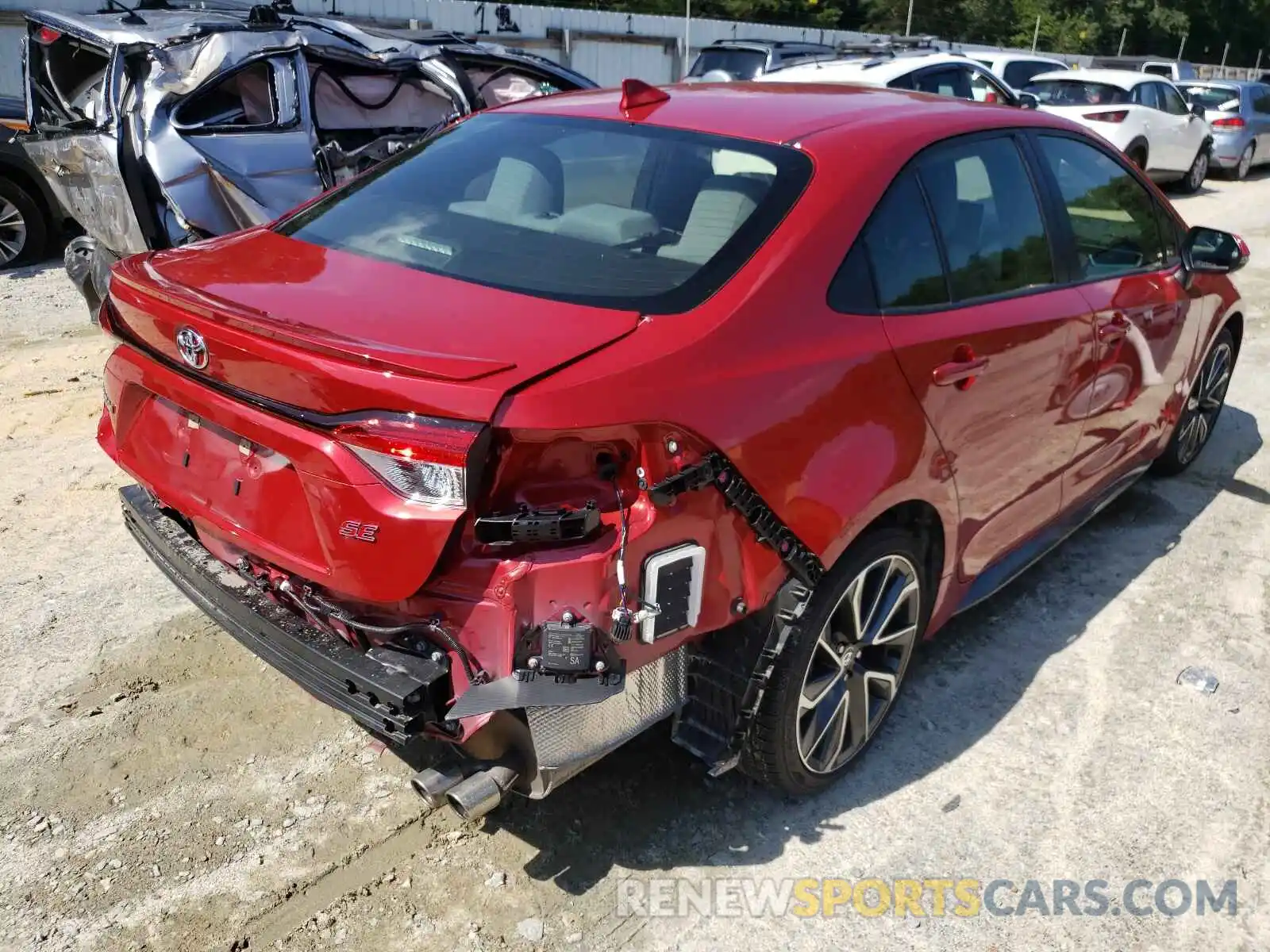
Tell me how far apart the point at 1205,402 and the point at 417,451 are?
175 inches

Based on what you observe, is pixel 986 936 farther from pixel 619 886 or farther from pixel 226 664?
pixel 226 664

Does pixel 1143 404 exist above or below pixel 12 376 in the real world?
above

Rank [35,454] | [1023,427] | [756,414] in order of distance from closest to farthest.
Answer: [756,414], [1023,427], [35,454]

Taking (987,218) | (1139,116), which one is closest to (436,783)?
(987,218)

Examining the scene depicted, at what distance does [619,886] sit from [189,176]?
527 cm

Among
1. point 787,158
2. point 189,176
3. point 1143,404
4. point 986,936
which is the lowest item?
point 986,936

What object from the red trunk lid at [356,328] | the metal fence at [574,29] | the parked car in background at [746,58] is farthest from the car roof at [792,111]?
the metal fence at [574,29]

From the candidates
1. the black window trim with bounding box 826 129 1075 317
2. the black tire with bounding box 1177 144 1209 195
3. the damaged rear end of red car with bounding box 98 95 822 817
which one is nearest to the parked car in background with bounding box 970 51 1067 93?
the black tire with bounding box 1177 144 1209 195

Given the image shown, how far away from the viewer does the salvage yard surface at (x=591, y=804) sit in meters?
2.50

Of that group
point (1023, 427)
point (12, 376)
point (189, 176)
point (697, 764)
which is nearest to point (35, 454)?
point (12, 376)

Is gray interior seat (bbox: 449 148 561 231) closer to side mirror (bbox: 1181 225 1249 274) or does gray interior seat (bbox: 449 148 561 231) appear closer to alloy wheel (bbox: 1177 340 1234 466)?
side mirror (bbox: 1181 225 1249 274)

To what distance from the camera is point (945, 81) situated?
1201 centimetres

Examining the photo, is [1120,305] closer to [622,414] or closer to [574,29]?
[622,414]

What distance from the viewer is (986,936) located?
2.54 meters
